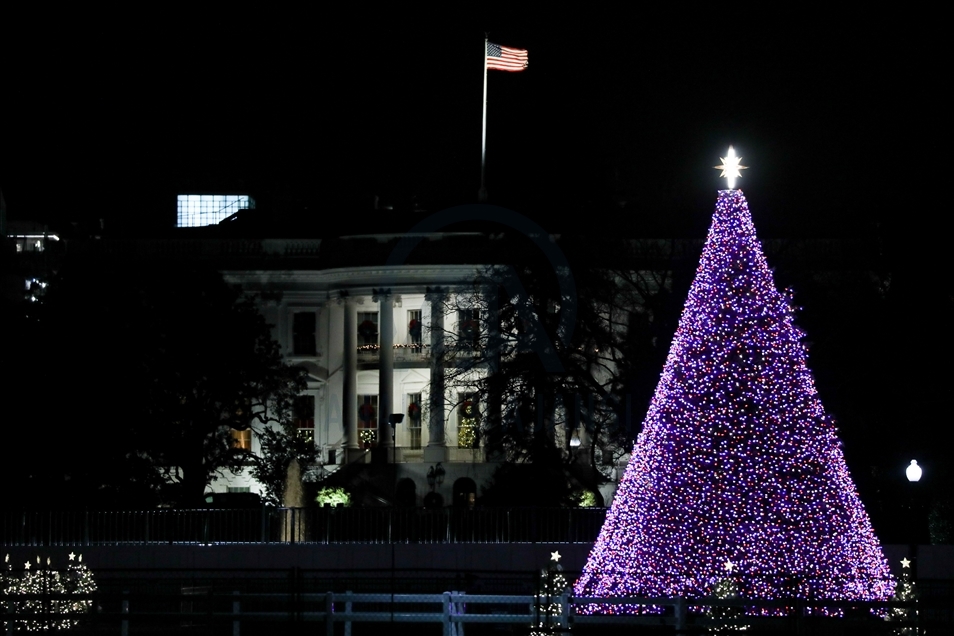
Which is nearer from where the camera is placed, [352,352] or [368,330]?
[352,352]

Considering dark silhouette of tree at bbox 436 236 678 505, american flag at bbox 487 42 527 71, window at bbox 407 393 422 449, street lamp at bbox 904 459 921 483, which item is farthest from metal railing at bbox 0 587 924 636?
window at bbox 407 393 422 449

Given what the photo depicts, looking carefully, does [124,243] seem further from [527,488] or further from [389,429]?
[527,488]

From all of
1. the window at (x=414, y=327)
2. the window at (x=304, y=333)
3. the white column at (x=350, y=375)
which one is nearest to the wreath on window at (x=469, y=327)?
the window at (x=414, y=327)

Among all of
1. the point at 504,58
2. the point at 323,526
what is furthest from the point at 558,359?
the point at 504,58

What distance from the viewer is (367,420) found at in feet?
234

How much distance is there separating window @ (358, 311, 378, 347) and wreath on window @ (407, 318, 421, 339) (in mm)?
1378

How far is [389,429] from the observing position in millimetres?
67750

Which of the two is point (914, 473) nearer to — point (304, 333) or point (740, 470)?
point (740, 470)

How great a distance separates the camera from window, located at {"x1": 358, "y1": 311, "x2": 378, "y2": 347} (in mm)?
72750

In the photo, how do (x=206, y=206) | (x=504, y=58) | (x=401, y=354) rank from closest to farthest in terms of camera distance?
(x=504, y=58) → (x=401, y=354) → (x=206, y=206)

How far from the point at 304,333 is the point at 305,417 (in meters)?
5.17

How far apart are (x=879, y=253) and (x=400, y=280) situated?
60.9ft

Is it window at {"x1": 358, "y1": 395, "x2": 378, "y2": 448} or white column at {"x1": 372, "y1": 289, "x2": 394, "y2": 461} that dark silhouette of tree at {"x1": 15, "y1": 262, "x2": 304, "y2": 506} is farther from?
window at {"x1": 358, "y1": 395, "x2": 378, "y2": 448}

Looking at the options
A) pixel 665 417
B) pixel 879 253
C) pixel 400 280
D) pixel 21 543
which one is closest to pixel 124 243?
pixel 400 280
